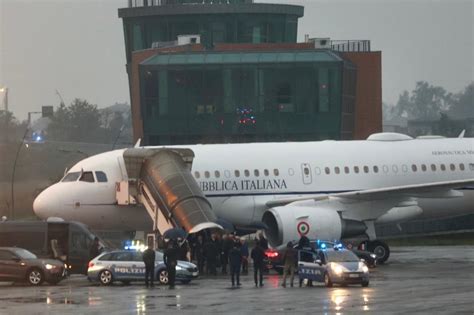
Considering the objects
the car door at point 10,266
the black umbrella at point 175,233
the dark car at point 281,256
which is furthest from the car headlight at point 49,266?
the dark car at point 281,256

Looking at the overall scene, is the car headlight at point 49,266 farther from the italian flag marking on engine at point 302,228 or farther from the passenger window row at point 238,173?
the italian flag marking on engine at point 302,228

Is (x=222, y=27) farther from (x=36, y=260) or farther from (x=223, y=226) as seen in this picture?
(x=36, y=260)

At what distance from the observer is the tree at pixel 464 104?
16488 centimetres

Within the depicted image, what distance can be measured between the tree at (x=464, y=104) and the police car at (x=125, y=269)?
11784cm

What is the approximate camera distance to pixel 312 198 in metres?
54.6

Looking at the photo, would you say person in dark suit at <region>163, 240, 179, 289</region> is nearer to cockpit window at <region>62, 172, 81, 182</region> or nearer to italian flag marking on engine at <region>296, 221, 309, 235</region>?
italian flag marking on engine at <region>296, 221, 309, 235</region>

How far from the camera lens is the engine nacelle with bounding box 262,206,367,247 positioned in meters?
52.2

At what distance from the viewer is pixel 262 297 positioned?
3847cm

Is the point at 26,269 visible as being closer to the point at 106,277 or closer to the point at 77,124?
the point at 106,277

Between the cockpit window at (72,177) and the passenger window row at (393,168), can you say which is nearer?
the cockpit window at (72,177)

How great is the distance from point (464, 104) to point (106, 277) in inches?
5047

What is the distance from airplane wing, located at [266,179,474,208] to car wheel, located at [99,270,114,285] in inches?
447

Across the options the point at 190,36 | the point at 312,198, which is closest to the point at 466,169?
the point at 312,198

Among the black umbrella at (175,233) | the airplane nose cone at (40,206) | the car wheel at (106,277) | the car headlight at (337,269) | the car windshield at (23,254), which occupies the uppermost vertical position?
the airplane nose cone at (40,206)
